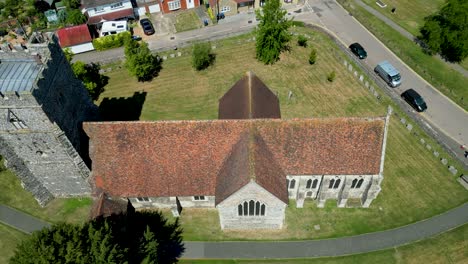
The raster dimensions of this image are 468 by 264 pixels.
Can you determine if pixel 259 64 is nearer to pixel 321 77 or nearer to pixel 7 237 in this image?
pixel 321 77

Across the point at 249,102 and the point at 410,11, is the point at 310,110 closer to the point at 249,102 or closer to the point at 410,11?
the point at 249,102

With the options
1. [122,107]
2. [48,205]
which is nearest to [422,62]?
[122,107]

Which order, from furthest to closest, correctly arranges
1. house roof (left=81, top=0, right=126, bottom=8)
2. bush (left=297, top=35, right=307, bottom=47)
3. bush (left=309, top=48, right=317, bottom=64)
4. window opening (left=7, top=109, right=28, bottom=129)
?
house roof (left=81, top=0, right=126, bottom=8)
bush (left=297, top=35, right=307, bottom=47)
bush (left=309, top=48, right=317, bottom=64)
window opening (left=7, top=109, right=28, bottom=129)

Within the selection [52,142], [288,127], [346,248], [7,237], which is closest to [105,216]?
[52,142]

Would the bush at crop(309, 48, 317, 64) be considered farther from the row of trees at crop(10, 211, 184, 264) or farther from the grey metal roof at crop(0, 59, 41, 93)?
the grey metal roof at crop(0, 59, 41, 93)

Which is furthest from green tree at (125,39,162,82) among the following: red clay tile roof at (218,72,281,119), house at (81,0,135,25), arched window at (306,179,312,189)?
arched window at (306,179,312,189)

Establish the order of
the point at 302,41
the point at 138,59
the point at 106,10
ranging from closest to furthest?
the point at 138,59 → the point at 302,41 → the point at 106,10

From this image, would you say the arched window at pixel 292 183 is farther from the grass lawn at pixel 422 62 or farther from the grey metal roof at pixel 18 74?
the grass lawn at pixel 422 62
